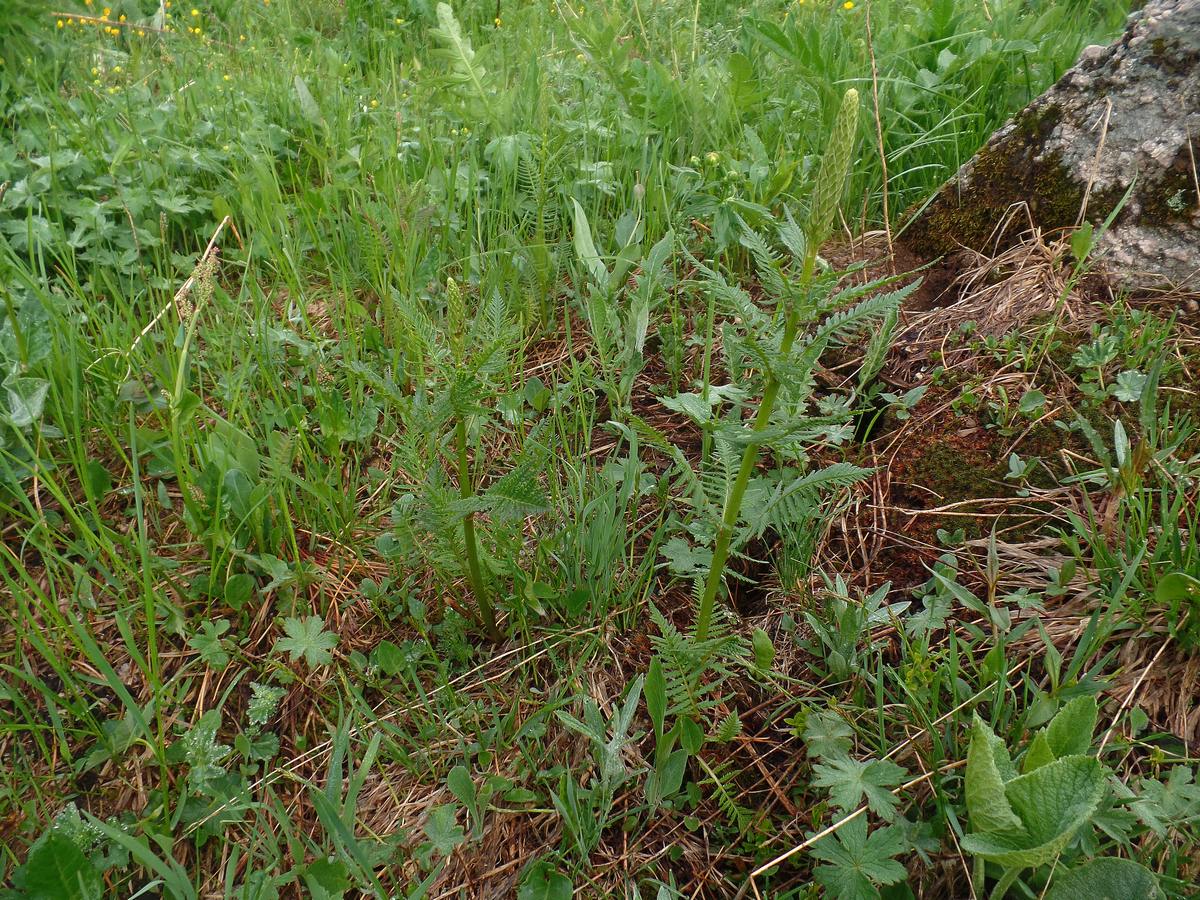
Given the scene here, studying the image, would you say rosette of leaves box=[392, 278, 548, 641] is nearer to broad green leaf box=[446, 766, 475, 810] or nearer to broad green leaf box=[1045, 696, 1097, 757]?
broad green leaf box=[446, 766, 475, 810]

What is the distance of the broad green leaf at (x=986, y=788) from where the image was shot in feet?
3.97

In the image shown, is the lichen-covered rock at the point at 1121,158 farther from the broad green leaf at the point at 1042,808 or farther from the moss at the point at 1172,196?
the broad green leaf at the point at 1042,808

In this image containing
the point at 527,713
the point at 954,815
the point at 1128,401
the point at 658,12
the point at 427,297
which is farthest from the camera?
the point at 658,12

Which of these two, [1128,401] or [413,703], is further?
[1128,401]

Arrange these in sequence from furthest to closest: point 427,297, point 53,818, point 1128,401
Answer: point 427,297, point 1128,401, point 53,818

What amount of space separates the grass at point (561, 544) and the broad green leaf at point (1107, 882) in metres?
0.02

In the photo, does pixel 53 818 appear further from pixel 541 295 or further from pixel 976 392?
pixel 976 392

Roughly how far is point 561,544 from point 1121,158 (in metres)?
1.73

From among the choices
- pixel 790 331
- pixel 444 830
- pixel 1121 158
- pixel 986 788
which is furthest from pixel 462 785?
pixel 1121 158

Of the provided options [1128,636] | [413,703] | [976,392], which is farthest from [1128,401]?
[413,703]

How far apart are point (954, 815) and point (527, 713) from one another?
78 cm

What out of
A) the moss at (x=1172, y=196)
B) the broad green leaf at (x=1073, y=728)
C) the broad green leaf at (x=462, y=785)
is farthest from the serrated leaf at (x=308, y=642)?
the moss at (x=1172, y=196)

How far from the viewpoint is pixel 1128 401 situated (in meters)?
1.82

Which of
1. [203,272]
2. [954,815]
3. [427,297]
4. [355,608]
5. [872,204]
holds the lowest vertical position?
[954,815]
